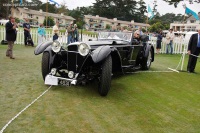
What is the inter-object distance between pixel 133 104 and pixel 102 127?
136 centimetres

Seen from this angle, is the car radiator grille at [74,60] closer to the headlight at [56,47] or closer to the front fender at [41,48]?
the headlight at [56,47]

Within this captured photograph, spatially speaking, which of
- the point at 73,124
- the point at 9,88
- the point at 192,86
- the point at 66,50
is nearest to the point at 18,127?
the point at 73,124

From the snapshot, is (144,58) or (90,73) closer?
(90,73)

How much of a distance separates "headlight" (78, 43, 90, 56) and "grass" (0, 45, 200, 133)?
93 cm

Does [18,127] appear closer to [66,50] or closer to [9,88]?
[9,88]

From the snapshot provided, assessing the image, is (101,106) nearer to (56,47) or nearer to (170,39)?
(56,47)

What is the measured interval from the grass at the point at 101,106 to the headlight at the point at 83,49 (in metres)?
0.93

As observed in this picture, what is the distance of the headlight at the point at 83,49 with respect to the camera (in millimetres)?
5004

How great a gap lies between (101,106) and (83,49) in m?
1.30

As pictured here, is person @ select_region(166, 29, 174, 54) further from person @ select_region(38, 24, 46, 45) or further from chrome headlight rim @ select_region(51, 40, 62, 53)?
chrome headlight rim @ select_region(51, 40, 62, 53)

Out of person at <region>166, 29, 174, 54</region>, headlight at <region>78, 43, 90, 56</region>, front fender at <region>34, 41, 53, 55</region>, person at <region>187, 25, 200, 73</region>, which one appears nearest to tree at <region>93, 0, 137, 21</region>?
person at <region>166, 29, 174, 54</region>

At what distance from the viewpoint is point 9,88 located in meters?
5.27

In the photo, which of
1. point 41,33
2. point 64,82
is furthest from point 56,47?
point 41,33

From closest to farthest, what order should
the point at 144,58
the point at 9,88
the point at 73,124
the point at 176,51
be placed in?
the point at 73,124
the point at 9,88
the point at 144,58
the point at 176,51
